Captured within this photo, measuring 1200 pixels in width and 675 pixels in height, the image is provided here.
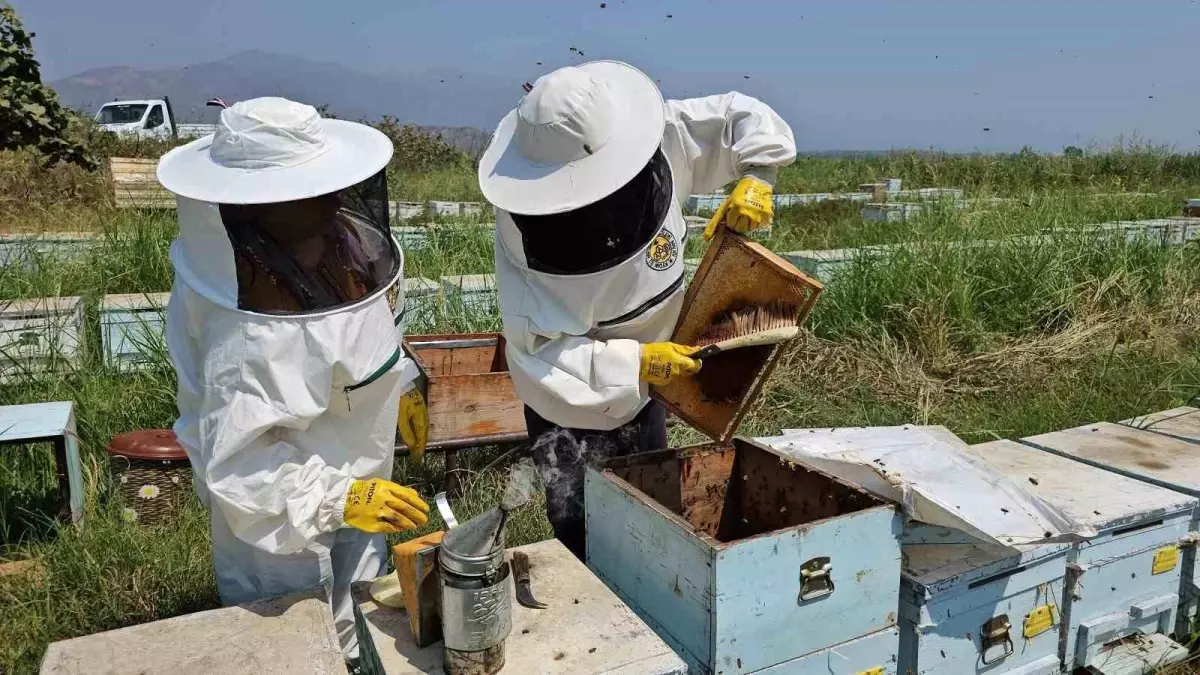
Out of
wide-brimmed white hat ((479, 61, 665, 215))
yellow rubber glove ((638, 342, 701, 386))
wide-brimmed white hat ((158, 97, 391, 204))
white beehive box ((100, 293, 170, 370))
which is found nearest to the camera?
wide-brimmed white hat ((158, 97, 391, 204))

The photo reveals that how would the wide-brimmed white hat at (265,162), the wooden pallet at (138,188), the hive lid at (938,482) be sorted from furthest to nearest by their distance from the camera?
the wooden pallet at (138,188) < the hive lid at (938,482) < the wide-brimmed white hat at (265,162)

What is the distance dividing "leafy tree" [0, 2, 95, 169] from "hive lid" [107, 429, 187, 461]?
5.48ft

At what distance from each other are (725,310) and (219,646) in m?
1.48

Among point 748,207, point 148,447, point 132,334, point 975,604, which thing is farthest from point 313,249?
point 132,334

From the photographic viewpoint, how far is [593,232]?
7.45ft

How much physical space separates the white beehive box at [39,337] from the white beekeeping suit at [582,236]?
310 cm

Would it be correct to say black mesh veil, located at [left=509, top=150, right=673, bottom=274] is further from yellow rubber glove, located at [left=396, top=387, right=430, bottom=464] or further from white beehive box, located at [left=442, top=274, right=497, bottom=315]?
white beehive box, located at [left=442, top=274, right=497, bottom=315]

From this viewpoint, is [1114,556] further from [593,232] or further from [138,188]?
[138,188]

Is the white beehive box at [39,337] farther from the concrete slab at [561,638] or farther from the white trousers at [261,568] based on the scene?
the concrete slab at [561,638]

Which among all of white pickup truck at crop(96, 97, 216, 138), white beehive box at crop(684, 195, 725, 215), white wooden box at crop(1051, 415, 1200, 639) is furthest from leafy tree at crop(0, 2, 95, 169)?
white pickup truck at crop(96, 97, 216, 138)

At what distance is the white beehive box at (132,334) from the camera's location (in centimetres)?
453

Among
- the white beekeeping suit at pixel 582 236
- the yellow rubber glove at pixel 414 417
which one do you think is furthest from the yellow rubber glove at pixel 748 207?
the yellow rubber glove at pixel 414 417

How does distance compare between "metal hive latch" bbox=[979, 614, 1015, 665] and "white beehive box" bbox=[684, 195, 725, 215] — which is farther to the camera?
"white beehive box" bbox=[684, 195, 725, 215]

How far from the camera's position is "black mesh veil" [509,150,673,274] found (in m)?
2.26
